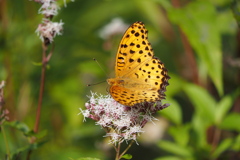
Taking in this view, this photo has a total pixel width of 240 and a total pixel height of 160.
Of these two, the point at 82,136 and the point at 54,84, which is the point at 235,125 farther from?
the point at 54,84

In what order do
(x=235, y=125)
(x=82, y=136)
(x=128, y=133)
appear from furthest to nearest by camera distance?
(x=82, y=136)
(x=235, y=125)
(x=128, y=133)

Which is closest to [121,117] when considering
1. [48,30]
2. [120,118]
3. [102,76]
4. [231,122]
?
[120,118]

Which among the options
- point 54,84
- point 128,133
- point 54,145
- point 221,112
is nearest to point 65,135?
point 54,145

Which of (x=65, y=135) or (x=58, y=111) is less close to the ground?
(x=58, y=111)

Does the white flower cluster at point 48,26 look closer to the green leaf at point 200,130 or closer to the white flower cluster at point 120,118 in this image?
the white flower cluster at point 120,118

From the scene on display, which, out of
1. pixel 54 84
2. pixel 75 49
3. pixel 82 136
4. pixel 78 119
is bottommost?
pixel 82 136

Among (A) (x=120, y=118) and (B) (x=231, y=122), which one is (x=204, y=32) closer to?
(B) (x=231, y=122)

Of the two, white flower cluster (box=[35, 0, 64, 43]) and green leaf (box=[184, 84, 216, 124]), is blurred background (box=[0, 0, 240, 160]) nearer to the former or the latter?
green leaf (box=[184, 84, 216, 124])
